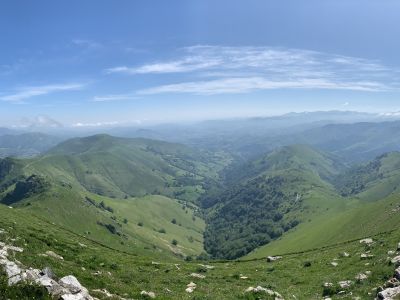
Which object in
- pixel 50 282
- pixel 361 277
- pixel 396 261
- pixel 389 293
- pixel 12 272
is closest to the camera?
pixel 50 282

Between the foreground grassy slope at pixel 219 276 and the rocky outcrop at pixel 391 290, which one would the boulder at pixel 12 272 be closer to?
the foreground grassy slope at pixel 219 276

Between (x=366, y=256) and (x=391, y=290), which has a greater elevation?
(x=391, y=290)

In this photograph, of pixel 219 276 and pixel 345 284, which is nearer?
pixel 345 284

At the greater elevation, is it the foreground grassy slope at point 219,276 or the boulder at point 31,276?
the boulder at point 31,276

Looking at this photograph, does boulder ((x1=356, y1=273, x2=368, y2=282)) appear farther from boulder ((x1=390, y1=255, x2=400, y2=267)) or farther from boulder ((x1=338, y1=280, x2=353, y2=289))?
boulder ((x1=390, y1=255, x2=400, y2=267))

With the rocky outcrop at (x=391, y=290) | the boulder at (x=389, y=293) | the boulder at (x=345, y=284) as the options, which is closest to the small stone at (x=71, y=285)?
the rocky outcrop at (x=391, y=290)

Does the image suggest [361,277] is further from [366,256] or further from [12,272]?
[12,272]

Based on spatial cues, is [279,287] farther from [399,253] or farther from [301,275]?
[399,253]

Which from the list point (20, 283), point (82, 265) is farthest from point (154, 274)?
point (20, 283)

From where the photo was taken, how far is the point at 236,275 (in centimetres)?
4288

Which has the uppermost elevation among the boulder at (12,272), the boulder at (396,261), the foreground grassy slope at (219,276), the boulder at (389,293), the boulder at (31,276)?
the boulder at (12,272)

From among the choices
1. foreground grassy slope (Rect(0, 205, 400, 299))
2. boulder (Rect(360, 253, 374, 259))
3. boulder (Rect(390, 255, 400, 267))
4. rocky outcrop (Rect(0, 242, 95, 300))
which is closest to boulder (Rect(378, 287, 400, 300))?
foreground grassy slope (Rect(0, 205, 400, 299))

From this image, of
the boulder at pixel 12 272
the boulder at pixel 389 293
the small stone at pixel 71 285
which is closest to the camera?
the boulder at pixel 12 272

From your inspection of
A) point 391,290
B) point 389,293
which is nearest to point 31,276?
point 389,293
